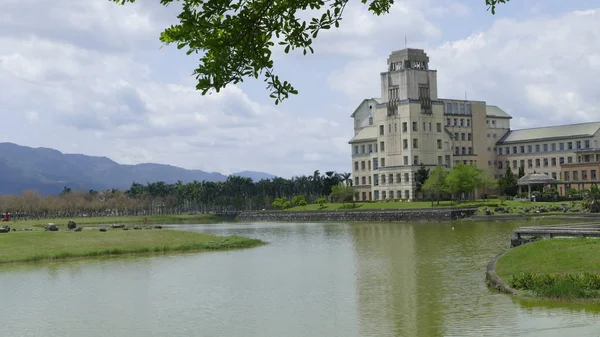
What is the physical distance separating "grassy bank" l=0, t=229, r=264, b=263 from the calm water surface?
3.89 metres

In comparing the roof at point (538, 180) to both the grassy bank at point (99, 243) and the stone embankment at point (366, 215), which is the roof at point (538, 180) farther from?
the grassy bank at point (99, 243)

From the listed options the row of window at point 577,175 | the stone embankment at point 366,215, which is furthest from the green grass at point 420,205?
the row of window at point 577,175

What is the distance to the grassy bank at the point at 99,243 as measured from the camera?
58219 mm

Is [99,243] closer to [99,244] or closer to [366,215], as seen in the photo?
[99,244]

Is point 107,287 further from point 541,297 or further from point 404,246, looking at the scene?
point 404,246

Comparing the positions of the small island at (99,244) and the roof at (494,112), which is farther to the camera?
the roof at (494,112)

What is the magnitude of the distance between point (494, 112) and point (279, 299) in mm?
164985

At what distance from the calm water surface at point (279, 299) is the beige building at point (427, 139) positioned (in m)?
98.7

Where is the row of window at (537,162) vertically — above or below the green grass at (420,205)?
above

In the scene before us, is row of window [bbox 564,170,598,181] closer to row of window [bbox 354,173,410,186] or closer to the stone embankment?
row of window [bbox 354,173,410,186]

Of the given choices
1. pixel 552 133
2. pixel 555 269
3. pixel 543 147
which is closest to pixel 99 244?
pixel 555 269

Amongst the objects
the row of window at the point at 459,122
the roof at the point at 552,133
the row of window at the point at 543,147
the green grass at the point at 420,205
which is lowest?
the green grass at the point at 420,205

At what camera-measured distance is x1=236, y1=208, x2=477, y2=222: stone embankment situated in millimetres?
114256

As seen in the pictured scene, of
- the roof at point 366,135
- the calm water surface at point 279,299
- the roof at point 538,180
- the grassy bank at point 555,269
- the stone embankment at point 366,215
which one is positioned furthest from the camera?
the roof at point 366,135
